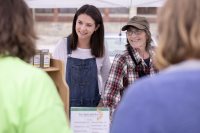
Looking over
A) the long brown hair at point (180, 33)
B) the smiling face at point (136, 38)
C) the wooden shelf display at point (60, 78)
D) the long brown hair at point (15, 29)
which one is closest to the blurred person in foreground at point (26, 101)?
the long brown hair at point (15, 29)

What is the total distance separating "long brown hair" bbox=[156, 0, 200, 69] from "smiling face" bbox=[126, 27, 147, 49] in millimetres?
1859

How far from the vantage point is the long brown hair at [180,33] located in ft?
3.30

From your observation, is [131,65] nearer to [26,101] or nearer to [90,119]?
[90,119]

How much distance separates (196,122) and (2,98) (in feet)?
1.69

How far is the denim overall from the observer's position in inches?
121

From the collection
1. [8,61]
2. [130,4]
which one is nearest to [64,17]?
[130,4]

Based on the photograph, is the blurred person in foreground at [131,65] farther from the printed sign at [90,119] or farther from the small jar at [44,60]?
the small jar at [44,60]

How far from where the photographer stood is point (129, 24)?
9.73 feet

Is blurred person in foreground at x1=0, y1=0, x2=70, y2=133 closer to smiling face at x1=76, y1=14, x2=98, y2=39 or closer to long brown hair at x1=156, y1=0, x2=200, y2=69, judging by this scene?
long brown hair at x1=156, y1=0, x2=200, y2=69

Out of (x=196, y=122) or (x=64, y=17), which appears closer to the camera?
(x=196, y=122)

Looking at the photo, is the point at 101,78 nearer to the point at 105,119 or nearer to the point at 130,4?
the point at 105,119

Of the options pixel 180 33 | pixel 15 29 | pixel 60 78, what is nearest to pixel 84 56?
pixel 60 78

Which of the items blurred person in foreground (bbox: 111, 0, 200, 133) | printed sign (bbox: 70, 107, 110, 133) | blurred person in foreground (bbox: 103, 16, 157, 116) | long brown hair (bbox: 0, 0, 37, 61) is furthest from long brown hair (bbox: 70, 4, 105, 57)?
blurred person in foreground (bbox: 111, 0, 200, 133)

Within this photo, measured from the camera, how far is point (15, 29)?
1.21 meters
